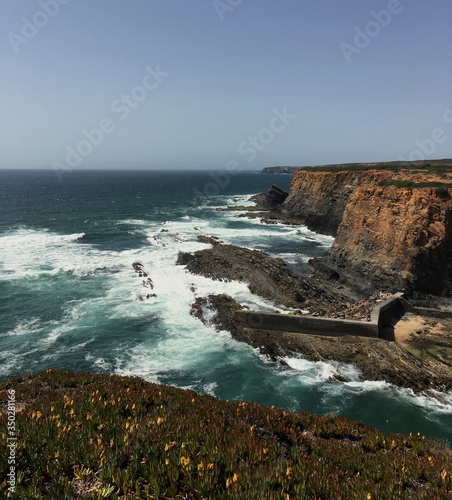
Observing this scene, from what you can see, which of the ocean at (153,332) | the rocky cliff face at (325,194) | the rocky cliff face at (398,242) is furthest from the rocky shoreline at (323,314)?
the rocky cliff face at (325,194)

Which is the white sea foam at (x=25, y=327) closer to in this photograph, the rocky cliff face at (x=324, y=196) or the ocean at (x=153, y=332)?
the ocean at (x=153, y=332)

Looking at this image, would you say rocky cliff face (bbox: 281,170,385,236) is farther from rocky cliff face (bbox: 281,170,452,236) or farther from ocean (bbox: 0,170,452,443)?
ocean (bbox: 0,170,452,443)

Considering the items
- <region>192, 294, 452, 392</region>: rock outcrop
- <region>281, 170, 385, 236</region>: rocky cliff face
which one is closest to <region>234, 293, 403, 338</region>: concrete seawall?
<region>192, 294, 452, 392</region>: rock outcrop

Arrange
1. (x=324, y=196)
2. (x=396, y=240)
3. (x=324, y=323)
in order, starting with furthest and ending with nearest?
(x=324, y=196)
(x=396, y=240)
(x=324, y=323)

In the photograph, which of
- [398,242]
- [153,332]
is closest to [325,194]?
[398,242]

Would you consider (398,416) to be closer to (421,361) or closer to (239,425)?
(421,361)

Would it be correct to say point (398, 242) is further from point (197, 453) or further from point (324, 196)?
point (324, 196)
